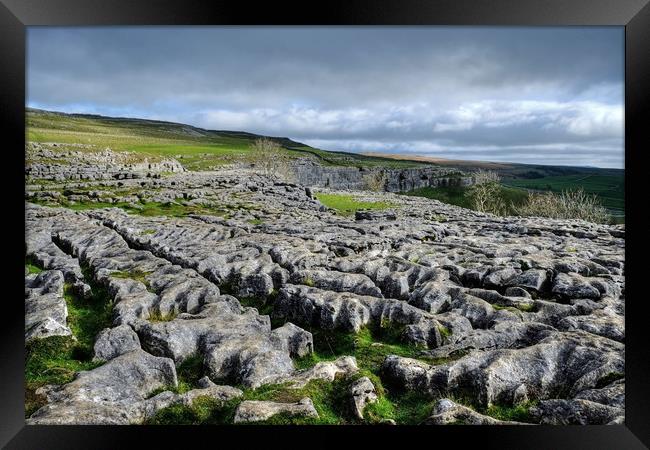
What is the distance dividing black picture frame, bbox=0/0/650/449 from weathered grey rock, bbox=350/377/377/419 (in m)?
0.41

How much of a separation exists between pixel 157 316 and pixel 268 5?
28.5 feet

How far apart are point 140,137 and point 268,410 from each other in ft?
53.8

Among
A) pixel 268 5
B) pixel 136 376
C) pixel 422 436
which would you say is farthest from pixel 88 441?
pixel 268 5

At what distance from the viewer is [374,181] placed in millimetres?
57906

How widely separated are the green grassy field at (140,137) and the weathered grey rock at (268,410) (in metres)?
9.69

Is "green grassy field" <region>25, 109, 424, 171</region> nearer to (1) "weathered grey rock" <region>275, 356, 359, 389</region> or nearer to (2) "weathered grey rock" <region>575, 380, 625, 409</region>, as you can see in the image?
(1) "weathered grey rock" <region>275, 356, 359, 389</region>

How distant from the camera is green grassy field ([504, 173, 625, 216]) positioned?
16819 millimetres

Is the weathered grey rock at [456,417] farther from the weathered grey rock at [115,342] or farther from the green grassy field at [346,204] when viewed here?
the green grassy field at [346,204]

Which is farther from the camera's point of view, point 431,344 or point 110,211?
point 110,211

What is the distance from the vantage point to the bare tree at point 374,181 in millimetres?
56819

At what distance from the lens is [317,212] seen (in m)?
24.0

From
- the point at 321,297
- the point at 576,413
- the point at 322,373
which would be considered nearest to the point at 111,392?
the point at 322,373

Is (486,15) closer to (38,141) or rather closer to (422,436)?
(422,436)

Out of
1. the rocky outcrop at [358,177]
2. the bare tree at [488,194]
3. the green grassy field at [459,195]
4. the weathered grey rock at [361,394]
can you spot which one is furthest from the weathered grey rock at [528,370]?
the rocky outcrop at [358,177]
